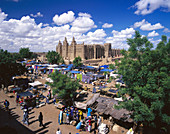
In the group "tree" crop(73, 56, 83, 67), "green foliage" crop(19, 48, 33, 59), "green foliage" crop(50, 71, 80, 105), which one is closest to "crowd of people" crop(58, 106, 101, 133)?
"green foliage" crop(50, 71, 80, 105)

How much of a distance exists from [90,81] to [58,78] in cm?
1135

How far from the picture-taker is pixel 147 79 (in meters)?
7.11

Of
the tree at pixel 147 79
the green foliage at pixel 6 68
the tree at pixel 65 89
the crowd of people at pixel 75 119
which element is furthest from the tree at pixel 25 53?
the tree at pixel 147 79

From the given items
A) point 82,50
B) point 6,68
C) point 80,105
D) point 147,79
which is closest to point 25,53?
point 82,50

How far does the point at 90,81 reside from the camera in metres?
23.3

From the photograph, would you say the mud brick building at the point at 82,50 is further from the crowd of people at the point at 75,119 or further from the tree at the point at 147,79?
the tree at the point at 147,79

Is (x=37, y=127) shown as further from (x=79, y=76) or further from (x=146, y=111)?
A: (x=79, y=76)

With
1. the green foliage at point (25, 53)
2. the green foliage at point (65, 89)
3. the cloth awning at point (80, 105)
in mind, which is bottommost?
the cloth awning at point (80, 105)

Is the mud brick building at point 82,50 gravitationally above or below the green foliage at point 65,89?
above

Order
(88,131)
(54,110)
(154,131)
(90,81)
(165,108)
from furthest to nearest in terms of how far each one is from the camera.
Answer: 1. (90,81)
2. (54,110)
3. (88,131)
4. (154,131)
5. (165,108)

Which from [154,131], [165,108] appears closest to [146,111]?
[165,108]

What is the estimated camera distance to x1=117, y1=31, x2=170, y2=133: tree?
6.36 metres

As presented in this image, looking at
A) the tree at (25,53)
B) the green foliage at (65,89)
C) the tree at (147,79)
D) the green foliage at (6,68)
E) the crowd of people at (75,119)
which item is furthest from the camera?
the tree at (25,53)

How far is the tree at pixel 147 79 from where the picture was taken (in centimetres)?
636
